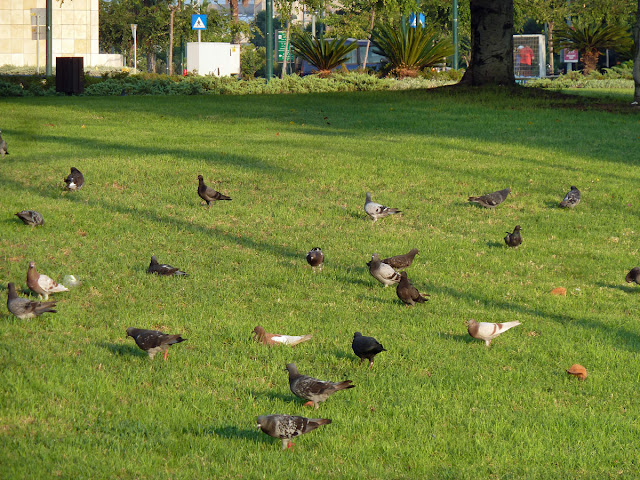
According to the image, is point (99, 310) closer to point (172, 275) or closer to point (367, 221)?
point (172, 275)

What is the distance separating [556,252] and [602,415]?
5603mm

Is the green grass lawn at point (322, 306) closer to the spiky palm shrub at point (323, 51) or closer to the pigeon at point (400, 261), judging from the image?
the pigeon at point (400, 261)

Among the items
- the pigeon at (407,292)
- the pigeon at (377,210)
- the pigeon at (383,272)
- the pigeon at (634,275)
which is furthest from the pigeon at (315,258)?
the pigeon at (634,275)

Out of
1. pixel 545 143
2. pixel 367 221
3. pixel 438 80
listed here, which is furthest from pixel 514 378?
pixel 438 80

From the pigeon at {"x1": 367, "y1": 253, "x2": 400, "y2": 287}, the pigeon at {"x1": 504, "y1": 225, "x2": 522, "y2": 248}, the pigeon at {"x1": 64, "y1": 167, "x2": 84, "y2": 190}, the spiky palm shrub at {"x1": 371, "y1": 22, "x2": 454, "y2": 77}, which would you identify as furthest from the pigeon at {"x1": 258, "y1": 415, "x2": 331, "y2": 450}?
the spiky palm shrub at {"x1": 371, "y1": 22, "x2": 454, "y2": 77}

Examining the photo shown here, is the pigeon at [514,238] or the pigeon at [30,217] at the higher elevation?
the pigeon at [30,217]

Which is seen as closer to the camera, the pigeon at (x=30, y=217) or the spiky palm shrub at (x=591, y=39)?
the pigeon at (x=30, y=217)

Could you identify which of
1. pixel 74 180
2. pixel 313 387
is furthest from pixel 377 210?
pixel 313 387

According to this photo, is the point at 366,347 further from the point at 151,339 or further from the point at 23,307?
the point at 23,307

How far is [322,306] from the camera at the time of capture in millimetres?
8992

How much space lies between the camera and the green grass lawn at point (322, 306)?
19.0 feet

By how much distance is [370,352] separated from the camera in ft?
22.9

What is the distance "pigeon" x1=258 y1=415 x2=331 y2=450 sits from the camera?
18.2 ft

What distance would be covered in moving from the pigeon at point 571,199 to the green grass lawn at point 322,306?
0.64 ft
